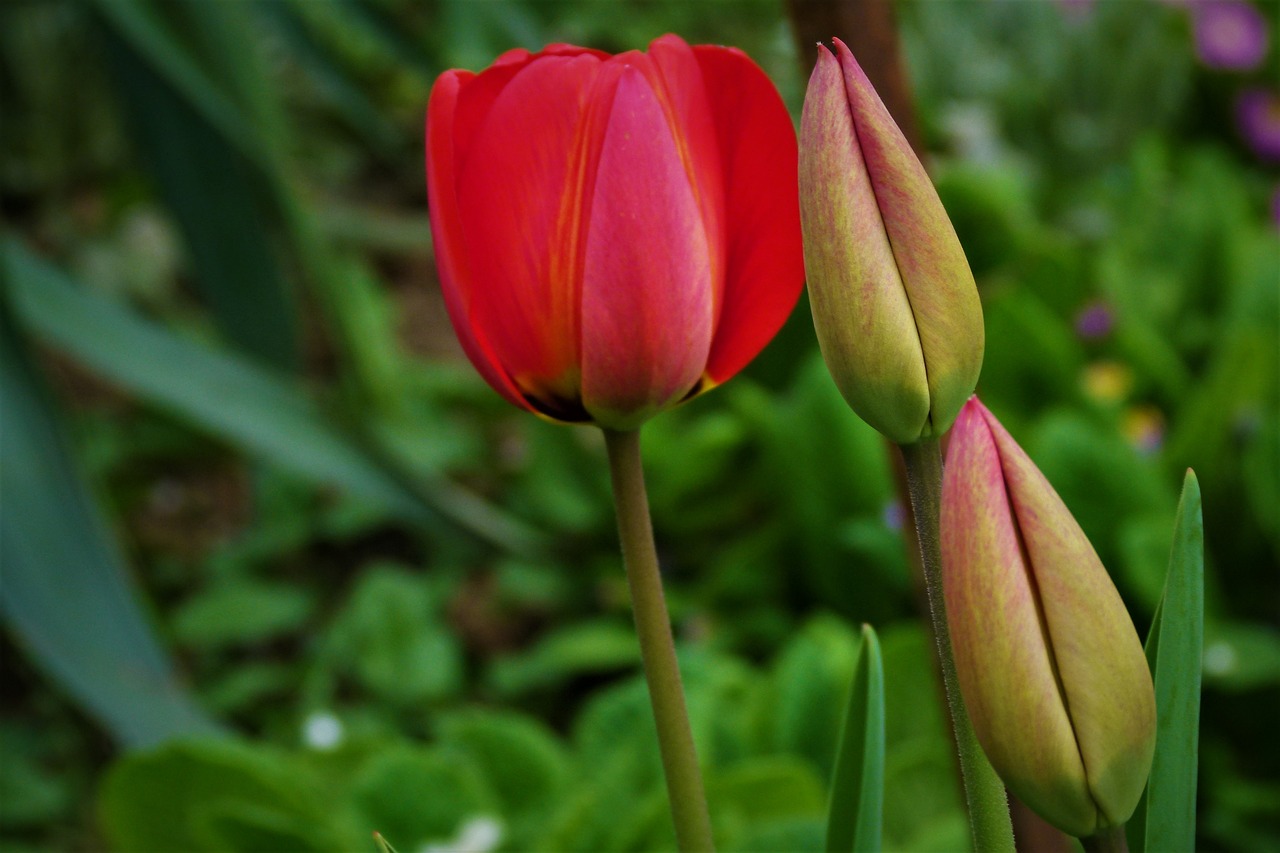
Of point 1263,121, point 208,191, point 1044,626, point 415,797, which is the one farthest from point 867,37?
point 1263,121

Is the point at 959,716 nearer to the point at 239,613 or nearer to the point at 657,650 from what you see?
the point at 657,650

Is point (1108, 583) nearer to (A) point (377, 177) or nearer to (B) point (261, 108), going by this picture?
(B) point (261, 108)

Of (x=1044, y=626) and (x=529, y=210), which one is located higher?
(x=529, y=210)

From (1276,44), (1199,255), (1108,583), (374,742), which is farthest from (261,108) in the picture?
(1276,44)

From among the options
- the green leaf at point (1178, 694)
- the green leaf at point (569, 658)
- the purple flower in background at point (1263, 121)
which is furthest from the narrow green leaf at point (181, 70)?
the purple flower in background at point (1263, 121)

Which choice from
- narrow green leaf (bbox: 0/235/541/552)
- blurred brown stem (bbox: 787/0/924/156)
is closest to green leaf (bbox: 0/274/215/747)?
narrow green leaf (bbox: 0/235/541/552)

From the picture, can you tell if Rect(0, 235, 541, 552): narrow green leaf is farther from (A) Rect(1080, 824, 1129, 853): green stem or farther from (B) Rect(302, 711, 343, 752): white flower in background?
(A) Rect(1080, 824, 1129, 853): green stem
